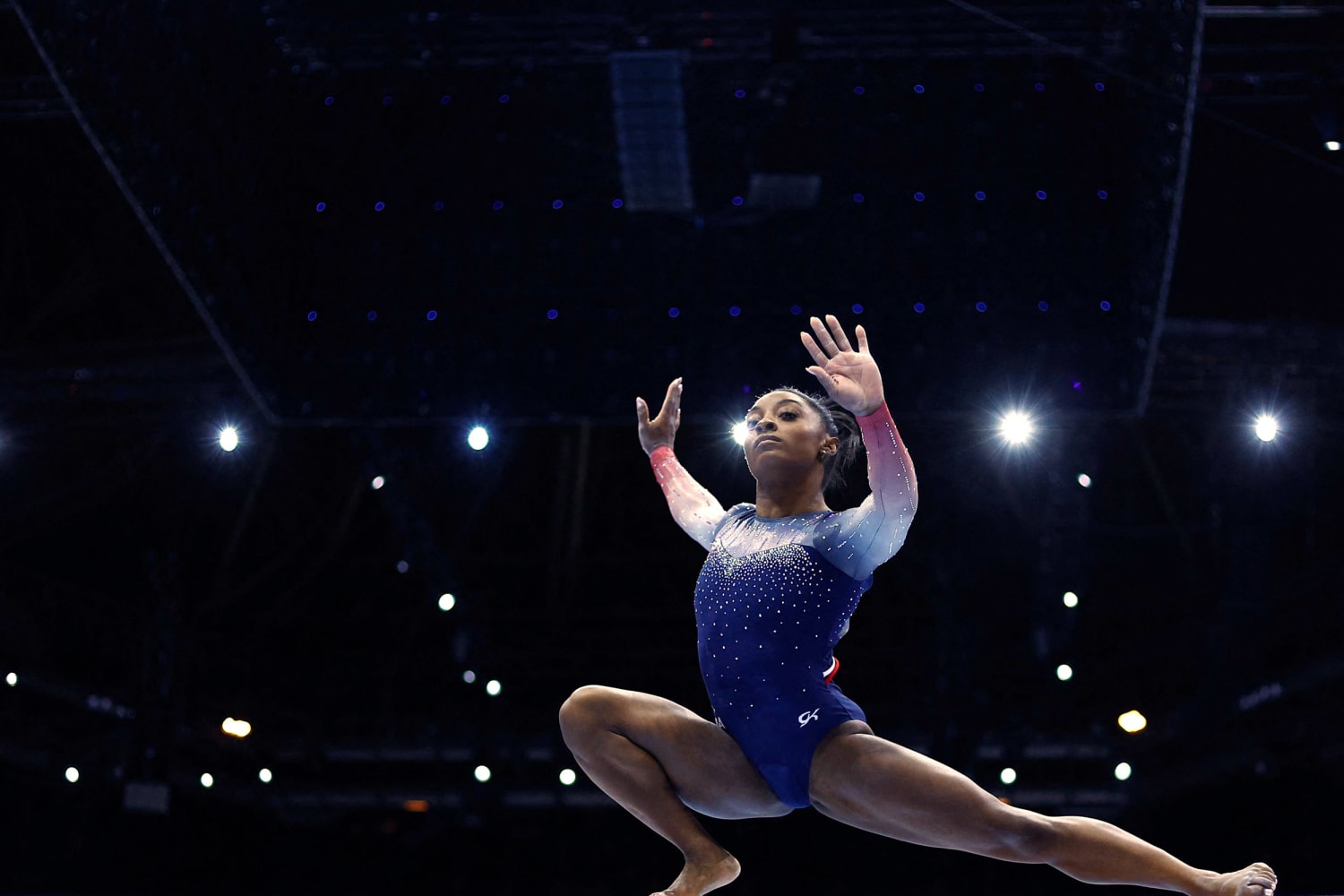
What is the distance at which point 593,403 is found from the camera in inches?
198

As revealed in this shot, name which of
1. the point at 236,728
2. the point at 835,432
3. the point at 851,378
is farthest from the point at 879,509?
the point at 236,728

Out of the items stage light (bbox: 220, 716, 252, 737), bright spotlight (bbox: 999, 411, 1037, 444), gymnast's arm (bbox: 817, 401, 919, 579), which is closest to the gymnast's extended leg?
gymnast's arm (bbox: 817, 401, 919, 579)

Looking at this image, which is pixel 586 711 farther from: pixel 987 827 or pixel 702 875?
pixel 987 827

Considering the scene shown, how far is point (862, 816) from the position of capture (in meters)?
2.50

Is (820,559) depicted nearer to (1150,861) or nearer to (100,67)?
(1150,861)

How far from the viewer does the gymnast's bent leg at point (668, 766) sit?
2.58 metres

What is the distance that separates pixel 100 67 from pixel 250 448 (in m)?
3.84

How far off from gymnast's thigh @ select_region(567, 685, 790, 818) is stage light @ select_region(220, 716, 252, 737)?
6.31 metres

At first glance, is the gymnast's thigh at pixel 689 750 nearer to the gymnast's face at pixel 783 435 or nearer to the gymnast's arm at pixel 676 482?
the gymnast's arm at pixel 676 482

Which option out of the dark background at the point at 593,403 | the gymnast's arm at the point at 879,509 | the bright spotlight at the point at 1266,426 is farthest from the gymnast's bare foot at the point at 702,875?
the bright spotlight at the point at 1266,426

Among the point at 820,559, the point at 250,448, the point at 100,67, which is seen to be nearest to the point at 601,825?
the point at 250,448

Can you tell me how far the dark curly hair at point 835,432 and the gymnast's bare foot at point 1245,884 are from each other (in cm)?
107

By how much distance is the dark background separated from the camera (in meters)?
4.47

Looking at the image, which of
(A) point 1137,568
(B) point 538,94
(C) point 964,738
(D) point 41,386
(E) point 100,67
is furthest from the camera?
(A) point 1137,568
